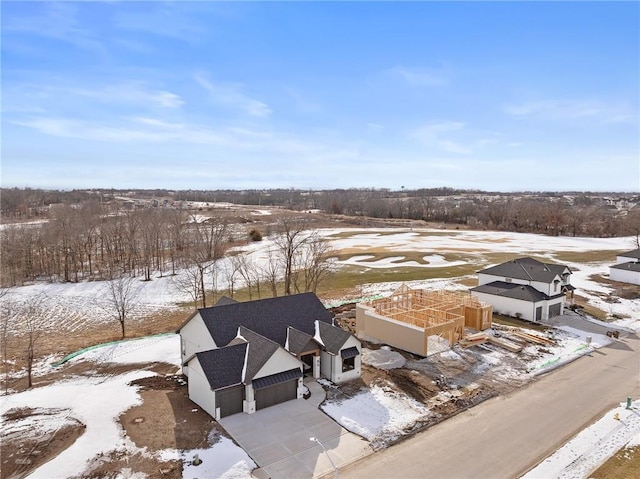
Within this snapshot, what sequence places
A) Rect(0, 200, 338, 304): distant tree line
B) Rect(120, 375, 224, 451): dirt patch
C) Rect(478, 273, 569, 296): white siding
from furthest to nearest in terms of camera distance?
Rect(0, 200, 338, 304): distant tree line < Rect(478, 273, 569, 296): white siding < Rect(120, 375, 224, 451): dirt patch

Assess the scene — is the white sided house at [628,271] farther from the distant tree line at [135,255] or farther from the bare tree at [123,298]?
the bare tree at [123,298]

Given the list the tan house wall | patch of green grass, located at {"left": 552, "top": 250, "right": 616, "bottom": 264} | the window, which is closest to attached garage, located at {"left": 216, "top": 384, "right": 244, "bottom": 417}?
the window

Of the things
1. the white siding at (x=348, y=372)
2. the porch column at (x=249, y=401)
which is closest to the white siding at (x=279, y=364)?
the porch column at (x=249, y=401)

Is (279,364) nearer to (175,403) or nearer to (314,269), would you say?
(175,403)

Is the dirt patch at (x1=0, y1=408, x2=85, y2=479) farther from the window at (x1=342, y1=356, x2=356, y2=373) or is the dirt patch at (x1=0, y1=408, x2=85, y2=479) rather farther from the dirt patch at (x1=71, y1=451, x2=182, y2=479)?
the window at (x1=342, y1=356, x2=356, y2=373)

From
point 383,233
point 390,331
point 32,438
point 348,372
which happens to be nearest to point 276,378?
point 348,372

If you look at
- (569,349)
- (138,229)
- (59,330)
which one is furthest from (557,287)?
(138,229)
